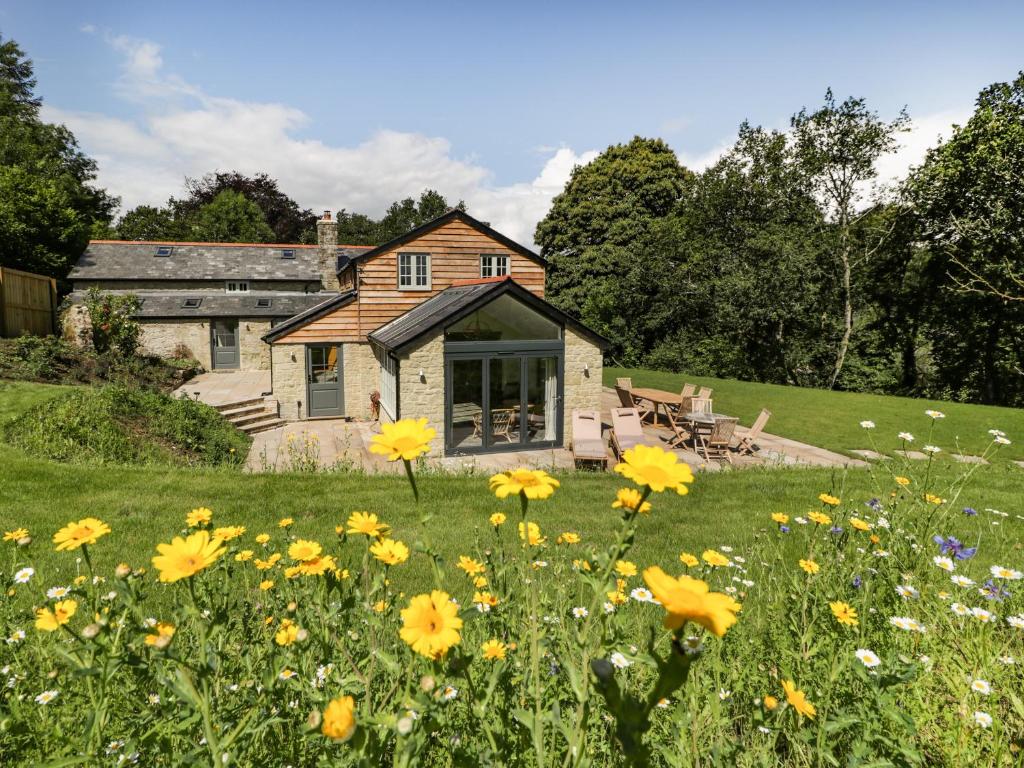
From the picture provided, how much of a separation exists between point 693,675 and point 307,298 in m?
27.6

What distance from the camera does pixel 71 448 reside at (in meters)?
8.80

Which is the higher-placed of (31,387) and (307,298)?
(307,298)

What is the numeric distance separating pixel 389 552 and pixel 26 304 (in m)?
23.4

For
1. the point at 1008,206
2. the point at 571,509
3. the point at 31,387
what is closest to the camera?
the point at 571,509

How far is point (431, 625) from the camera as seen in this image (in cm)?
126

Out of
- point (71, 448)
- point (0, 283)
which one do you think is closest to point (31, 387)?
point (71, 448)

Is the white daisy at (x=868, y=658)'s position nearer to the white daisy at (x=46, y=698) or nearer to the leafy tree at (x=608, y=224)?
the white daisy at (x=46, y=698)

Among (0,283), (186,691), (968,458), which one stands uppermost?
(0,283)

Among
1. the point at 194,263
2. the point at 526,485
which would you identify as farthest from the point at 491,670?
the point at 194,263

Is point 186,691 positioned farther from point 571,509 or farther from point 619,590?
point 571,509

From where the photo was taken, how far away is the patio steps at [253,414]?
45.4 feet

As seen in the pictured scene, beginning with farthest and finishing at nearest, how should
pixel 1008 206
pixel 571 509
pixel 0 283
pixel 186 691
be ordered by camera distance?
pixel 1008 206 < pixel 0 283 < pixel 571 509 < pixel 186 691

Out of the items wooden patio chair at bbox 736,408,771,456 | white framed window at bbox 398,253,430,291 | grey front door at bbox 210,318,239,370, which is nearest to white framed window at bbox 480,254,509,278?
white framed window at bbox 398,253,430,291

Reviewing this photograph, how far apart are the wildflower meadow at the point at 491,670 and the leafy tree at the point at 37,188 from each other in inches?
1414
